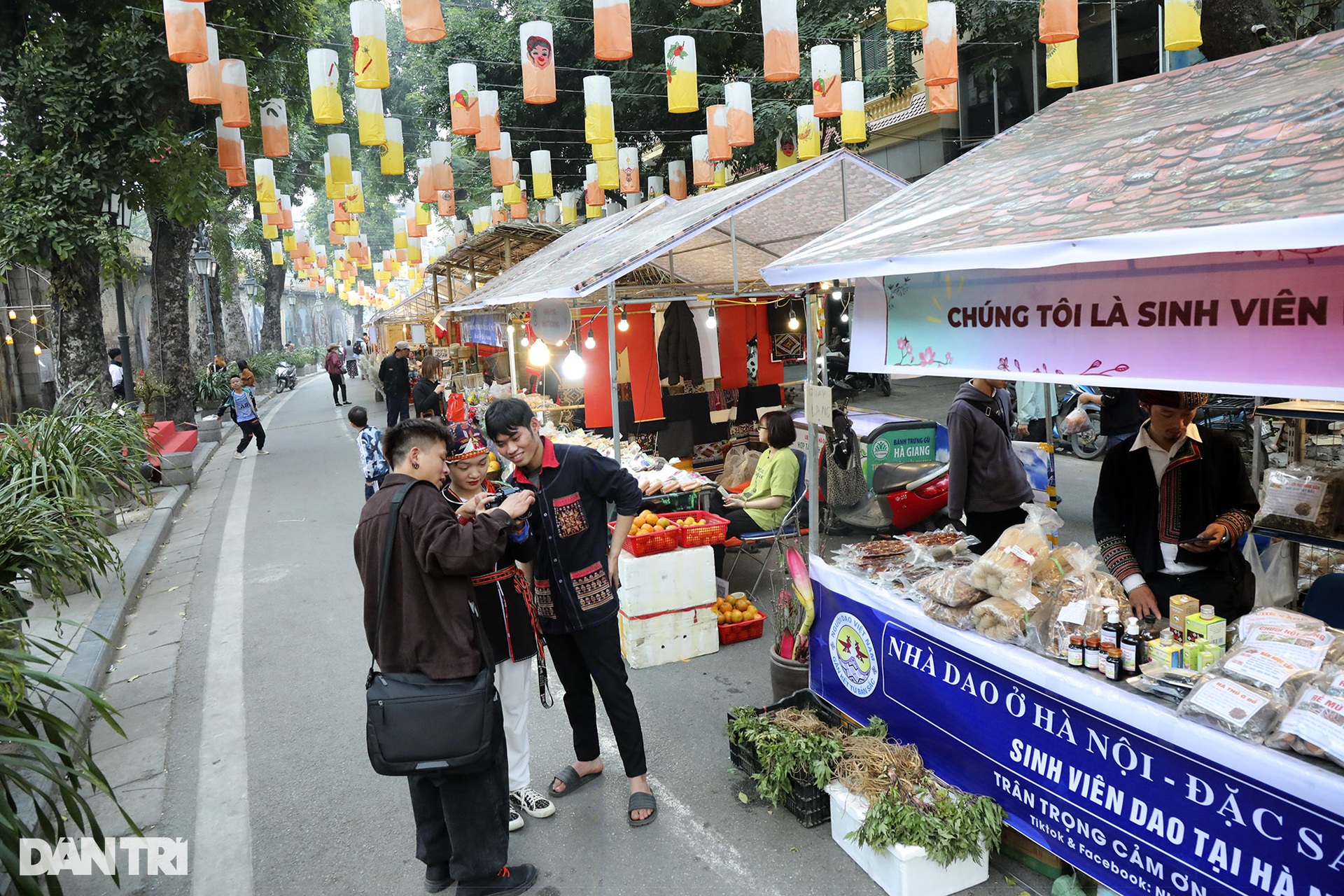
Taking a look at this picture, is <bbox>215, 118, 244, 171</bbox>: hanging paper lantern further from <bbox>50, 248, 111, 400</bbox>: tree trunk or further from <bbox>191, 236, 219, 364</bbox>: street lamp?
<bbox>191, 236, 219, 364</bbox>: street lamp

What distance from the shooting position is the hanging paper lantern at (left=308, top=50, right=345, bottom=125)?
9.72 metres

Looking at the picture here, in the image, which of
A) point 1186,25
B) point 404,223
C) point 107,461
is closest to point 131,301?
point 404,223

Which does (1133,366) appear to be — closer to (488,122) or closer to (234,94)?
(234,94)

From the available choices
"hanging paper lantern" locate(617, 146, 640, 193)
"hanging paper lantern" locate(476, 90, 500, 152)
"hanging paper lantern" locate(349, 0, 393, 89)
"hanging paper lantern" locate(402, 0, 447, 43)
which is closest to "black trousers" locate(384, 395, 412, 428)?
"hanging paper lantern" locate(617, 146, 640, 193)

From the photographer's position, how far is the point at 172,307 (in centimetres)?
1788

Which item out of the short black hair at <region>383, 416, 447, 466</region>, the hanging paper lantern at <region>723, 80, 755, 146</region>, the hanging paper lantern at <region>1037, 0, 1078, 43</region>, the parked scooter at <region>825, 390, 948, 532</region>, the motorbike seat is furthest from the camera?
the hanging paper lantern at <region>723, 80, 755, 146</region>

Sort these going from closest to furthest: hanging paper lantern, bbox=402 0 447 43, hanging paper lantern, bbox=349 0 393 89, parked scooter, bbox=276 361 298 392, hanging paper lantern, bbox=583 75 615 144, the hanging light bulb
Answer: hanging paper lantern, bbox=402 0 447 43, hanging paper lantern, bbox=349 0 393 89, the hanging light bulb, hanging paper lantern, bbox=583 75 615 144, parked scooter, bbox=276 361 298 392

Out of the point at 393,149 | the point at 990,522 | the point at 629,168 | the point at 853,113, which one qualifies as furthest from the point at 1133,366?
the point at 629,168

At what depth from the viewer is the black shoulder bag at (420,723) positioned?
3244 mm

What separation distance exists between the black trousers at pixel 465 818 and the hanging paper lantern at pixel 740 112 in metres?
11.2

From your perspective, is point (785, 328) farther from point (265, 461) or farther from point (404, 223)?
point (404, 223)

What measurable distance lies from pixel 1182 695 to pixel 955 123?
21.8 metres

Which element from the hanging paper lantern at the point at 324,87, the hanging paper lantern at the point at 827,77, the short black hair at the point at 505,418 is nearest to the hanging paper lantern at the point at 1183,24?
the hanging paper lantern at the point at 827,77

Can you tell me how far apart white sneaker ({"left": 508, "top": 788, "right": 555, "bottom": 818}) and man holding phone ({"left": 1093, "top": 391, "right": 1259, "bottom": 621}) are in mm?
2926
